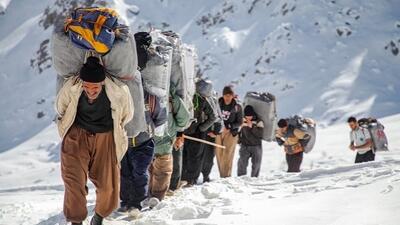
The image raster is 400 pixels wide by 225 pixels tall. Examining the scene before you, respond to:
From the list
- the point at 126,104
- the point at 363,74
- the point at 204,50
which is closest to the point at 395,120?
the point at 363,74

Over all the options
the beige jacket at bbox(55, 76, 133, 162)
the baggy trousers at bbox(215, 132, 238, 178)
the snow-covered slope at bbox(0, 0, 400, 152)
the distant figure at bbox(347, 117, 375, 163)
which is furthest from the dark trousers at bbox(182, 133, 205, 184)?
the snow-covered slope at bbox(0, 0, 400, 152)

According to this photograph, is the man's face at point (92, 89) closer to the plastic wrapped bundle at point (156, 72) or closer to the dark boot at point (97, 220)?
the dark boot at point (97, 220)

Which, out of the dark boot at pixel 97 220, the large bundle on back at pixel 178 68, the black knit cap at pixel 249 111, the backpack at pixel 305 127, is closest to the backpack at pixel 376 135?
the backpack at pixel 305 127

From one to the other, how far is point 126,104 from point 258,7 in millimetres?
33740

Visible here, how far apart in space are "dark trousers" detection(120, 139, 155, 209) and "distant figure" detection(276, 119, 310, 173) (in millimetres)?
5278

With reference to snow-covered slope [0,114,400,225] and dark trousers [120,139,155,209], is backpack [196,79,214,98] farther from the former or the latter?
dark trousers [120,139,155,209]

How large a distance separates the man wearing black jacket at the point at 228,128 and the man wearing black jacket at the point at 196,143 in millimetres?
977

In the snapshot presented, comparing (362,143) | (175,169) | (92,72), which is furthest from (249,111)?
(92,72)

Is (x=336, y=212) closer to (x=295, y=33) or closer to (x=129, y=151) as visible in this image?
(x=129, y=151)

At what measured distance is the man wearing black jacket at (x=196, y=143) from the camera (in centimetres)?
722

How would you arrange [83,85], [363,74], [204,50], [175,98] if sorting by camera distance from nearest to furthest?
[83,85] → [175,98] → [363,74] → [204,50]

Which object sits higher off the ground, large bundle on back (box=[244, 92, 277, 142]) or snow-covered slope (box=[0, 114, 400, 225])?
large bundle on back (box=[244, 92, 277, 142])

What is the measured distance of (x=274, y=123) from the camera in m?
8.98

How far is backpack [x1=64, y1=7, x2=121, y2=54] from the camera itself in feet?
12.3
